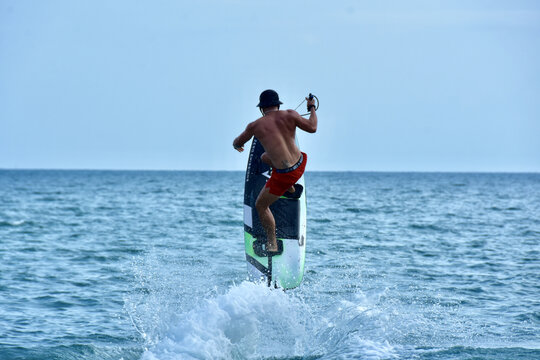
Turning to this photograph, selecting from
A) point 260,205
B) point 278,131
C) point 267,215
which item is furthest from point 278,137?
point 267,215

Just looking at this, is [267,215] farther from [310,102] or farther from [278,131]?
[310,102]

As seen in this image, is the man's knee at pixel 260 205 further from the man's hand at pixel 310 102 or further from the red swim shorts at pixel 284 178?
the man's hand at pixel 310 102

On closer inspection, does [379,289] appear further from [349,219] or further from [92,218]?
[92,218]

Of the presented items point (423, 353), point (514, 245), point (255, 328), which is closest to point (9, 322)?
point (255, 328)

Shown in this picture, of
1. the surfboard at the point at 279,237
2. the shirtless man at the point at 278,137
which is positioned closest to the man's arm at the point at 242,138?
the shirtless man at the point at 278,137

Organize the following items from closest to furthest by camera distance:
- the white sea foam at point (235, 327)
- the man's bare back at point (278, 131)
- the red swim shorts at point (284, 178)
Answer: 1. the white sea foam at point (235, 327)
2. the man's bare back at point (278, 131)
3. the red swim shorts at point (284, 178)

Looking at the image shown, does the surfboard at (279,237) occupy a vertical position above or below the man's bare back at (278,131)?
below

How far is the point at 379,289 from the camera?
1209 cm

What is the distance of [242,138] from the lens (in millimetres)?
7746

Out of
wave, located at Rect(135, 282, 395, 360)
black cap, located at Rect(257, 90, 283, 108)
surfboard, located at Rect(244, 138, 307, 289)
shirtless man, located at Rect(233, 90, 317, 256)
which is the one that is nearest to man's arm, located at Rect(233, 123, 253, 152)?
shirtless man, located at Rect(233, 90, 317, 256)

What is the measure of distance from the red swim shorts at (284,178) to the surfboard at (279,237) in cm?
87

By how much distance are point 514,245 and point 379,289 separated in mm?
8396

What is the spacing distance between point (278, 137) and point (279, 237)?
195 cm

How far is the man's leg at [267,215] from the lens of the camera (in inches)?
316
